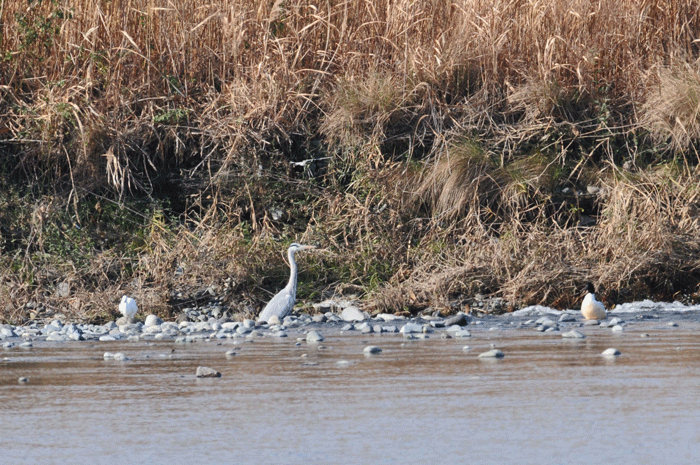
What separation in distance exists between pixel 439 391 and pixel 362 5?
659 centimetres

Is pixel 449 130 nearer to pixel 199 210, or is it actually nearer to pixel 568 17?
pixel 568 17

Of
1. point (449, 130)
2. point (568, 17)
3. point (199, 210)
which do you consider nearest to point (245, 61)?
point (199, 210)

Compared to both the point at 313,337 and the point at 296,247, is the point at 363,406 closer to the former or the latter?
the point at 313,337

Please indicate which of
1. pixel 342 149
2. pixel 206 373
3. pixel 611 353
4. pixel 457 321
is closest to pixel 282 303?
pixel 457 321

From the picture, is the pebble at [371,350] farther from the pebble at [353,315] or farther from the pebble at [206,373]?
the pebble at [353,315]

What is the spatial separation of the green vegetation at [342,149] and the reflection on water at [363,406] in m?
2.36

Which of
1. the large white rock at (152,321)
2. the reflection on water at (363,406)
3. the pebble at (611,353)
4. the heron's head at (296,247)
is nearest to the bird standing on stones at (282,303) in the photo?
the heron's head at (296,247)

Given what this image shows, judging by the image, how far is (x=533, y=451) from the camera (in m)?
3.10

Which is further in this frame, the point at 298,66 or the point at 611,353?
the point at 298,66

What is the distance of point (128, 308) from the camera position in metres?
7.53

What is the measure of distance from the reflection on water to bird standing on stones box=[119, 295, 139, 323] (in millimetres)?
1736

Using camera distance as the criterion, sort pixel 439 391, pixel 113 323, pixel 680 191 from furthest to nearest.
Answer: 1. pixel 680 191
2. pixel 113 323
3. pixel 439 391

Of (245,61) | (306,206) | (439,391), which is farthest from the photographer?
(245,61)

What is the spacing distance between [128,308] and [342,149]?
8.89 feet
